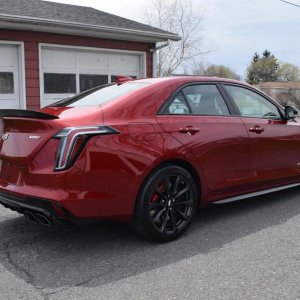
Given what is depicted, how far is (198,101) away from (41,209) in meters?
2.04

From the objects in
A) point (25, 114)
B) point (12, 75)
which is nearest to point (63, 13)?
point (12, 75)

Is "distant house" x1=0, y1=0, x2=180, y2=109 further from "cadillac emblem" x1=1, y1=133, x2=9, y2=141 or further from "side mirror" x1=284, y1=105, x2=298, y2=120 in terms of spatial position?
"side mirror" x1=284, y1=105, x2=298, y2=120

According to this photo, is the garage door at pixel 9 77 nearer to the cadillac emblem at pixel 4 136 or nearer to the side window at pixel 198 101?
the cadillac emblem at pixel 4 136

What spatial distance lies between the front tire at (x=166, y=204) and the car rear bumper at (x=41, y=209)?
0.71 metres

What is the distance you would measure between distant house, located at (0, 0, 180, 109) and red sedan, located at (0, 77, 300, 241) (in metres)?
5.55

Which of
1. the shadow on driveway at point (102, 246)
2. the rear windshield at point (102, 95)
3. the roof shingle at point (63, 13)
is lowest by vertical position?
the shadow on driveway at point (102, 246)

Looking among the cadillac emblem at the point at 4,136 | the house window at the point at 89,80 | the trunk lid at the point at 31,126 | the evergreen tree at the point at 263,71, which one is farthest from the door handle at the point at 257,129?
the evergreen tree at the point at 263,71

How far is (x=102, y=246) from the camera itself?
426cm

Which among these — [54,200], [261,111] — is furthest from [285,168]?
[54,200]

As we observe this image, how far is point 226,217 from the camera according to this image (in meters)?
5.18

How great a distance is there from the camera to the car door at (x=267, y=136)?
5.19 meters

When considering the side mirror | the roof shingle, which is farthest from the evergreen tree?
the side mirror

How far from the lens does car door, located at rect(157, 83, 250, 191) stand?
4.45 metres

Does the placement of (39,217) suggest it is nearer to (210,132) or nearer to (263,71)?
→ (210,132)
